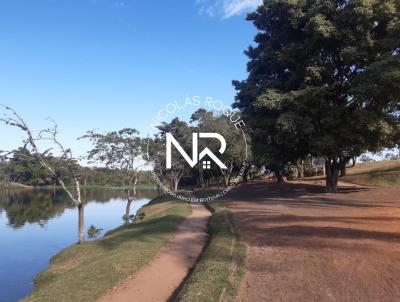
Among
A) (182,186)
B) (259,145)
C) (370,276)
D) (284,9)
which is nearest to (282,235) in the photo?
(370,276)

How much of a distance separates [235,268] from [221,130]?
42.9 m

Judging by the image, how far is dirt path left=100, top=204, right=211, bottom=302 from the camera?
38.8 ft

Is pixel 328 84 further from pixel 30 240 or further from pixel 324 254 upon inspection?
pixel 30 240

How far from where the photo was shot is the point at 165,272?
13.9 m

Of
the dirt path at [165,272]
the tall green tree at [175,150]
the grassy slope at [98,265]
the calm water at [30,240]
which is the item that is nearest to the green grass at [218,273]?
the dirt path at [165,272]

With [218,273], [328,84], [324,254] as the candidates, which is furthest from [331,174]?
[218,273]

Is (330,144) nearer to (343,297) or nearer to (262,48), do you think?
(262,48)

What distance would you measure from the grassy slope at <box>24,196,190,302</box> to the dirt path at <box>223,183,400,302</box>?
147 inches

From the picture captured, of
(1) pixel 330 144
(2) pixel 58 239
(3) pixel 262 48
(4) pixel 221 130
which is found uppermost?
(3) pixel 262 48

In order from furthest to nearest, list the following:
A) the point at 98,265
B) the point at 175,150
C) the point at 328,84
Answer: the point at 175,150 → the point at 328,84 → the point at 98,265

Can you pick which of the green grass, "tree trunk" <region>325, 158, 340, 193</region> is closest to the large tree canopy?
"tree trunk" <region>325, 158, 340, 193</region>

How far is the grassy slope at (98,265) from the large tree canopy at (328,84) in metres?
11.0

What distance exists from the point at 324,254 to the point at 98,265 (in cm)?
763

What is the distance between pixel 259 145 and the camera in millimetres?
33188
